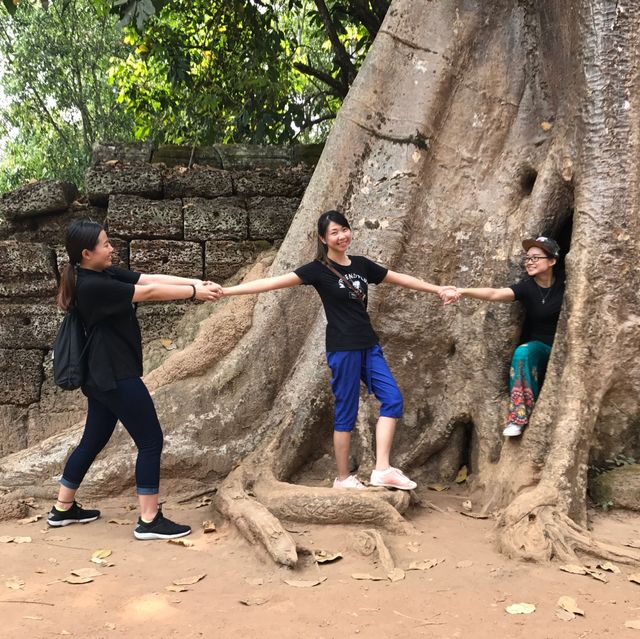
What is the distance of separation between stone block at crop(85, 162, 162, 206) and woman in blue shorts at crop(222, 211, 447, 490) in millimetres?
2299

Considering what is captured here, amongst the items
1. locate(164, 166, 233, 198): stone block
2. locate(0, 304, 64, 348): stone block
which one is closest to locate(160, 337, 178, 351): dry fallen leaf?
locate(0, 304, 64, 348): stone block

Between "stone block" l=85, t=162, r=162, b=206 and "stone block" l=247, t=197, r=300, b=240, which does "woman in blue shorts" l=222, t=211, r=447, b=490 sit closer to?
"stone block" l=247, t=197, r=300, b=240

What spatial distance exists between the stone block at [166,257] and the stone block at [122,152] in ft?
2.53

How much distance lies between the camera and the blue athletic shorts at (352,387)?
401 centimetres

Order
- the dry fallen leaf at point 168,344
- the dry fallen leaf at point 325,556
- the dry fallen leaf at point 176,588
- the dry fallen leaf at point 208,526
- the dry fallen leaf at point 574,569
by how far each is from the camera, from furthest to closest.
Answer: the dry fallen leaf at point 168,344 → the dry fallen leaf at point 208,526 → the dry fallen leaf at point 325,556 → the dry fallen leaf at point 574,569 → the dry fallen leaf at point 176,588

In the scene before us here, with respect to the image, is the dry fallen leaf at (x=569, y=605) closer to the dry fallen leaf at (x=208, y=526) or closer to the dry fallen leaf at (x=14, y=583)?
the dry fallen leaf at (x=208, y=526)

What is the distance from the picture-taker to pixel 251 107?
8.58 meters

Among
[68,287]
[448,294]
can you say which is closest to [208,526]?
[68,287]

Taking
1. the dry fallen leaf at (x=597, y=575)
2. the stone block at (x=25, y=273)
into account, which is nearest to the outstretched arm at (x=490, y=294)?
the dry fallen leaf at (x=597, y=575)

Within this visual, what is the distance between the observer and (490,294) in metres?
4.31

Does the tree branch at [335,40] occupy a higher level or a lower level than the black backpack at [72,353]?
higher

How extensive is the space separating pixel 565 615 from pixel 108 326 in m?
2.44

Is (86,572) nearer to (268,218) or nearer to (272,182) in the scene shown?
(268,218)

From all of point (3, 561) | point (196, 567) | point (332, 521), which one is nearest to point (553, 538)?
point (332, 521)
